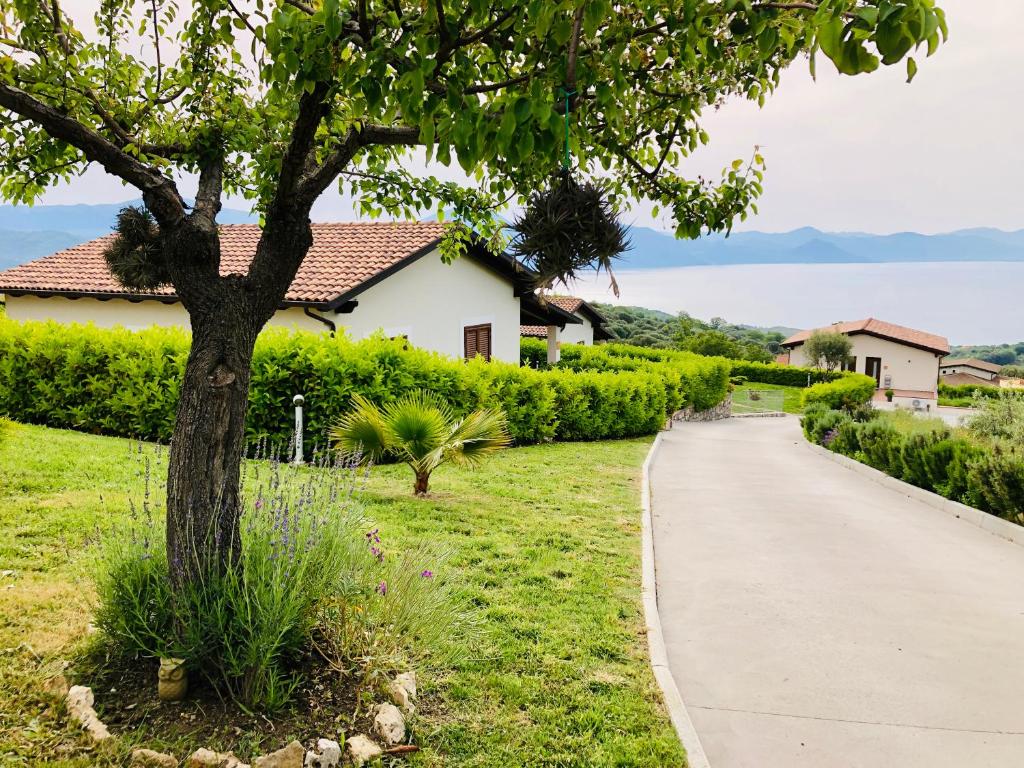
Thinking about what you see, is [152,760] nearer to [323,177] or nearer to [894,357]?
[323,177]

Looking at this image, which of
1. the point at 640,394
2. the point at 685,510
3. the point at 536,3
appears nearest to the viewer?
the point at 536,3

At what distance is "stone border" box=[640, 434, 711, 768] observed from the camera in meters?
3.93

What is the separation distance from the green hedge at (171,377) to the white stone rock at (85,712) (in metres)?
7.69

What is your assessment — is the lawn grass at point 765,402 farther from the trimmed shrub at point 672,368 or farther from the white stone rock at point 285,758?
the white stone rock at point 285,758

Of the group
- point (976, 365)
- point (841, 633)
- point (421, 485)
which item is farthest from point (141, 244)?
point (976, 365)

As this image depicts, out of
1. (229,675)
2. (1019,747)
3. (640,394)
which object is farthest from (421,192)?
(640,394)

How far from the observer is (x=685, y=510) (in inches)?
422

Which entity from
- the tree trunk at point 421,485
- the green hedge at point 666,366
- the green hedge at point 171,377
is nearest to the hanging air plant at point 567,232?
the tree trunk at point 421,485

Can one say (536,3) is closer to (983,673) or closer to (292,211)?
(292,211)

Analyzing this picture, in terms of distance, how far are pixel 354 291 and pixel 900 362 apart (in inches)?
2955

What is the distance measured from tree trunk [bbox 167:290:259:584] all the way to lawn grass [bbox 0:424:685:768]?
80 cm

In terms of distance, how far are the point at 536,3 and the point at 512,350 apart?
20932 mm

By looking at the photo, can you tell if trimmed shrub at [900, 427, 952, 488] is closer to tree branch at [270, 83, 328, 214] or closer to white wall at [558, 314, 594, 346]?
tree branch at [270, 83, 328, 214]

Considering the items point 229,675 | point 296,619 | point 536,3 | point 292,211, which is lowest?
point 229,675
